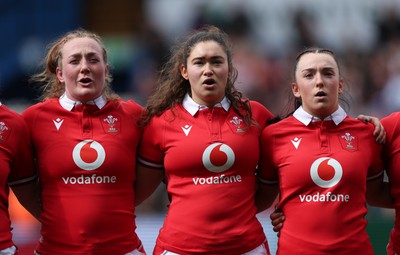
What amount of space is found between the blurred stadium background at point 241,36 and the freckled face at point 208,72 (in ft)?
15.6

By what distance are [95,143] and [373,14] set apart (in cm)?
678

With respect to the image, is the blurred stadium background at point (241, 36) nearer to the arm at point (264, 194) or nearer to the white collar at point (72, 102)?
the arm at point (264, 194)

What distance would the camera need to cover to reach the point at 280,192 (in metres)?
5.24

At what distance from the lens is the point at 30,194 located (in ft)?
17.4

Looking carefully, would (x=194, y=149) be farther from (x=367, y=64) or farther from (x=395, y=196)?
(x=367, y=64)

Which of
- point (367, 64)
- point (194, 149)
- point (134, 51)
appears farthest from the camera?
point (134, 51)

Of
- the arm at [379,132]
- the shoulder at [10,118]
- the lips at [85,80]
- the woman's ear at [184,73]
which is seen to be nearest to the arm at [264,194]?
the arm at [379,132]

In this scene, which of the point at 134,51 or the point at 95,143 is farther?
the point at 134,51

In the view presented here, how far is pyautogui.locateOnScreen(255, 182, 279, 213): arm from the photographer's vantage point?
5.41 meters

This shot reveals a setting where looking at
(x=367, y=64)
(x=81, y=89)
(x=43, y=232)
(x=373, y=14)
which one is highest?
(x=373, y=14)

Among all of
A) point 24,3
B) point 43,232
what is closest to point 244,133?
point 43,232

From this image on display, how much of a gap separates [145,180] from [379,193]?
1.37 metres

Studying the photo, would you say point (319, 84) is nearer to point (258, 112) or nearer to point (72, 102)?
point (258, 112)

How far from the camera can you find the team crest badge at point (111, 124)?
5.25 m
